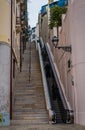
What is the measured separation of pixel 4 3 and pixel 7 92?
4972 millimetres

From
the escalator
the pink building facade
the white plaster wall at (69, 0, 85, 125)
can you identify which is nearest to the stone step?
the escalator

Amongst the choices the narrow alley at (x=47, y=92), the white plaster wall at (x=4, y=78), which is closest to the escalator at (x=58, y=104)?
the narrow alley at (x=47, y=92)

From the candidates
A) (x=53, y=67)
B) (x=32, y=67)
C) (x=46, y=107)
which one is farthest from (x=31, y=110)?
(x=32, y=67)

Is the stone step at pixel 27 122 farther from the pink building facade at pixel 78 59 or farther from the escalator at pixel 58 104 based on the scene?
the pink building facade at pixel 78 59

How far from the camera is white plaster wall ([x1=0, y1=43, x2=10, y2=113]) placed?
18.6 m

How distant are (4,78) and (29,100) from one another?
13.3 ft

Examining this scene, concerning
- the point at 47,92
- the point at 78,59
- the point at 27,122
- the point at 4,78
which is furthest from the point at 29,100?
the point at 78,59

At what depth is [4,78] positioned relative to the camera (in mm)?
18844

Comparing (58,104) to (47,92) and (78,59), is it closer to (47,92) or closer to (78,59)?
(47,92)

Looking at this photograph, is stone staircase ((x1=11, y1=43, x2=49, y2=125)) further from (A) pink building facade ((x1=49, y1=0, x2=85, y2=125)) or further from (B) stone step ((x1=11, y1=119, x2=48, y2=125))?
(A) pink building facade ((x1=49, y1=0, x2=85, y2=125))

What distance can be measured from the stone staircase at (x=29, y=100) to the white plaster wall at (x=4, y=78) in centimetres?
95

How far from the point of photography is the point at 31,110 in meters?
20.6

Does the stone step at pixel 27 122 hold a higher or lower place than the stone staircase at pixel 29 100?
lower

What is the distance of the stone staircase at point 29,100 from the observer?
62.1ft
